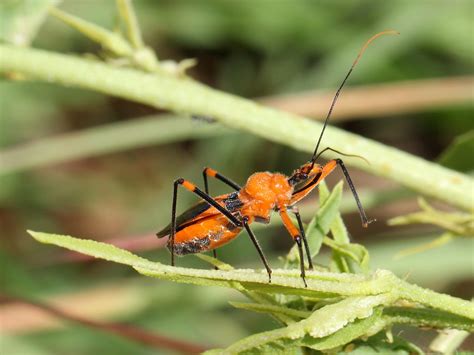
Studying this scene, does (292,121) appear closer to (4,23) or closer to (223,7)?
(4,23)

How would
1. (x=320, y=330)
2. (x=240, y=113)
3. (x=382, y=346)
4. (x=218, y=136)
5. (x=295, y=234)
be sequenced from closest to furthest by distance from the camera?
(x=320, y=330), (x=382, y=346), (x=295, y=234), (x=240, y=113), (x=218, y=136)

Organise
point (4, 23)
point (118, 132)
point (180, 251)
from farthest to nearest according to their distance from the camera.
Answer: point (118, 132), point (4, 23), point (180, 251)

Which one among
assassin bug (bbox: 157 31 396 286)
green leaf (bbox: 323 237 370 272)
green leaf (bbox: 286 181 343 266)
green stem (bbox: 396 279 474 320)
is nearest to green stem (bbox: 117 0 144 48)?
assassin bug (bbox: 157 31 396 286)

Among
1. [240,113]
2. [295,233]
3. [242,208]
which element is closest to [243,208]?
[242,208]

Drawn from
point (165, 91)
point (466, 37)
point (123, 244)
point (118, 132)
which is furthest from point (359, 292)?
point (466, 37)

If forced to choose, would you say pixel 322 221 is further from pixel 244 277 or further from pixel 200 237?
pixel 200 237

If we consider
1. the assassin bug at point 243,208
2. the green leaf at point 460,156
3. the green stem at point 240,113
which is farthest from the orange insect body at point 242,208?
the green leaf at point 460,156

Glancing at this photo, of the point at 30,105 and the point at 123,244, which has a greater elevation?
the point at 30,105

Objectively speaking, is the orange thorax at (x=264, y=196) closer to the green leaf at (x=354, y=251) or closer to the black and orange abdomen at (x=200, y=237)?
the black and orange abdomen at (x=200, y=237)
